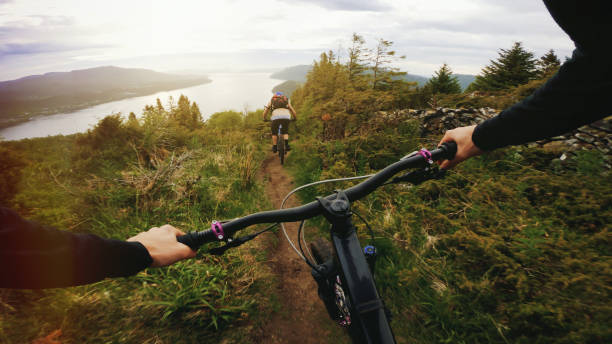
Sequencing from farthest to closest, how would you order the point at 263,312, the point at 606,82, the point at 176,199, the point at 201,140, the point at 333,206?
the point at 201,140
the point at 176,199
the point at 263,312
the point at 333,206
the point at 606,82


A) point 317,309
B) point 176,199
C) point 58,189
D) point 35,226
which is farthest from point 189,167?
point 35,226

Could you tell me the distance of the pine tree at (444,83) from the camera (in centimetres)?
2077

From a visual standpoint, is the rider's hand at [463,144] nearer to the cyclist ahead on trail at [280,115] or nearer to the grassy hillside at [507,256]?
the grassy hillside at [507,256]

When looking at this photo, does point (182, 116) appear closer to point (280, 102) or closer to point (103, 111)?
point (103, 111)

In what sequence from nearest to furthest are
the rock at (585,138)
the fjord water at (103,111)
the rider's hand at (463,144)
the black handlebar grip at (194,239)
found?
the black handlebar grip at (194,239), the rider's hand at (463,144), the rock at (585,138), the fjord water at (103,111)

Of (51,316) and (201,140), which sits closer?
(51,316)

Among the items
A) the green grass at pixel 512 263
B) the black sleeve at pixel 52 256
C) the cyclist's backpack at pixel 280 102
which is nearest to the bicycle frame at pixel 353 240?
the black sleeve at pixel 52 256

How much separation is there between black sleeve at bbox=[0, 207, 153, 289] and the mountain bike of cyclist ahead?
7190mm

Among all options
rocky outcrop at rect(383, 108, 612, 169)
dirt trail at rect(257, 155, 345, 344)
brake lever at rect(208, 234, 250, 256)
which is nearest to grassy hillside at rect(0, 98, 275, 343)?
dirt trail at rect(257, 155, 345, 344)

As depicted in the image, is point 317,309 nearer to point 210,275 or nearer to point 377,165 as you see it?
point 210,275

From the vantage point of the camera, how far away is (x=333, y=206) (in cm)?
121

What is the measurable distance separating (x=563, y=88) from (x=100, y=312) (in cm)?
376

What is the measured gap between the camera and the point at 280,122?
28.2 feet

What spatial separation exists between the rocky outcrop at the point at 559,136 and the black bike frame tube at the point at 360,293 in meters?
3.81
